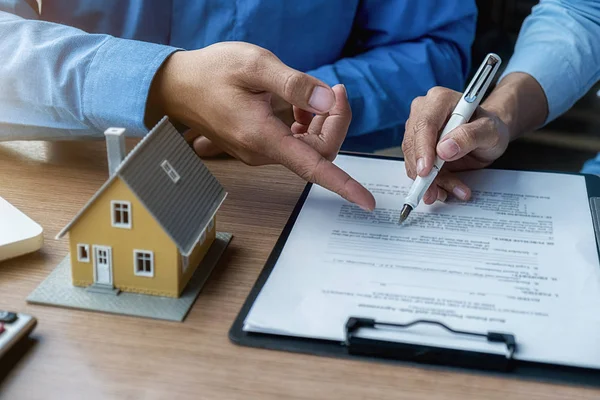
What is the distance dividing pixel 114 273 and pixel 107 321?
0.15 ft

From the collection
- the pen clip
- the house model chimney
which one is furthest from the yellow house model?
the pen clip

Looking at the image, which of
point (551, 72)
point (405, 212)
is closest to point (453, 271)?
point (405, 212)

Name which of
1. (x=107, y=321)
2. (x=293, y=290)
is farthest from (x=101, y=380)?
(x=293, y=290)

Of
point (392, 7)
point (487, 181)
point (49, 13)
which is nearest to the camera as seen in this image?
point (487, 181)

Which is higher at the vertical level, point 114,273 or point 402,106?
point 114,273

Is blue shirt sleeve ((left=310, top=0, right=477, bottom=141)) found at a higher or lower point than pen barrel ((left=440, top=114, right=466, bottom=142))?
lower

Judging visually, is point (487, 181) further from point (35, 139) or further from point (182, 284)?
point (35, 139)

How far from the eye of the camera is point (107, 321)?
1.76 ft

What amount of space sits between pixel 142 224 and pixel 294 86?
22 centimetres

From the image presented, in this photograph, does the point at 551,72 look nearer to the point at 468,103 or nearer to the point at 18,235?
the point at 468,103

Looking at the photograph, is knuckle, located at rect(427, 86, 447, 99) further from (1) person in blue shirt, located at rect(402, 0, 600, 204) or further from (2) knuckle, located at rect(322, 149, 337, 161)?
(2) knuckle, located at rect(322, 149, 337, 161)

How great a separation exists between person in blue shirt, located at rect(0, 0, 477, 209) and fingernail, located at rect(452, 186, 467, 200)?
0.37ft

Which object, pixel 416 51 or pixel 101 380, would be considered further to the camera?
pixel 416 51

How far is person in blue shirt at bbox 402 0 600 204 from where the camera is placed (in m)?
0.75
